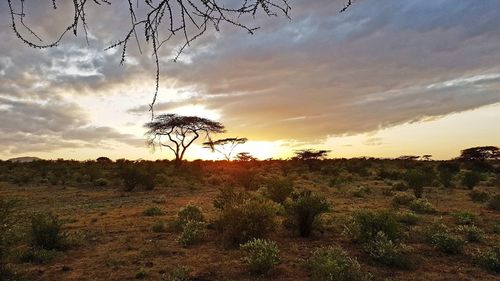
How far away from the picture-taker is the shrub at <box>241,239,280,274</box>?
810 cm

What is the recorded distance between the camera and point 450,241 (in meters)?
9.62

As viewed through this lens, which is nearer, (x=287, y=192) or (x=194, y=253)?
(x=194, y=253)

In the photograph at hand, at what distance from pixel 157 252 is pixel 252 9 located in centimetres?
781

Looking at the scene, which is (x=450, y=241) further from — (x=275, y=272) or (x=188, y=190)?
(x=188, y=190)

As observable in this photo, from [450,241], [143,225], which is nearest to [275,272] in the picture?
[450,241]

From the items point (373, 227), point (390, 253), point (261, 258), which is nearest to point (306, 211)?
point (373, 227)

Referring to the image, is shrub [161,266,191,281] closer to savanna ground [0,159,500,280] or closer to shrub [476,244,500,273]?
savanna ground [0,159,500,280]

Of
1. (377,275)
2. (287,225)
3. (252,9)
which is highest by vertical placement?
(252,9)

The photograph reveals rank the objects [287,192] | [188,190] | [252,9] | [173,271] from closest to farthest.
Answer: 1. [252,9]
2. [173,271]
3. [287,192]
4. [188,190]

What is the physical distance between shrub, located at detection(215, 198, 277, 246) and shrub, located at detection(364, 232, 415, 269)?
223 centimetres

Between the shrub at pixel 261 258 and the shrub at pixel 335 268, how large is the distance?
0.68 metres

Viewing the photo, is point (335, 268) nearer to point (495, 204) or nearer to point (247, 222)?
point (247, 222)

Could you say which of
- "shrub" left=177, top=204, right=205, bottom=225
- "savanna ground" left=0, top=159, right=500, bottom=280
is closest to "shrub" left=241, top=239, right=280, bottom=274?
"savanna ground" left=0, top=159, right=500, bottom=280

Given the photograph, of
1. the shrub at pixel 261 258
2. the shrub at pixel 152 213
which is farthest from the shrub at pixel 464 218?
the shrub at pixel 152 213
